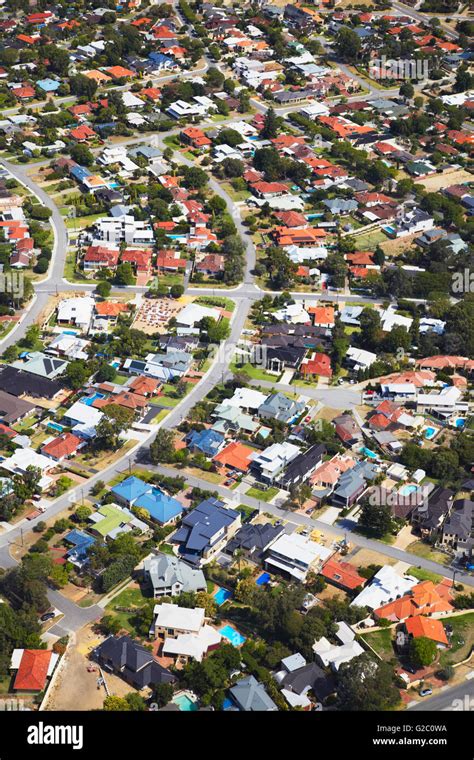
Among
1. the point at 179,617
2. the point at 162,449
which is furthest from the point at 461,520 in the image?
the point at 162,449

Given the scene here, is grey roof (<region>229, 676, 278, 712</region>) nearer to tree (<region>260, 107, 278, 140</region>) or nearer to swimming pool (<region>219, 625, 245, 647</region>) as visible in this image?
swimming pool (<region>219, 625, 245, 647</region>)

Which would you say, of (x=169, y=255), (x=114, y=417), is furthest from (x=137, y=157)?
(x=114, y=417)

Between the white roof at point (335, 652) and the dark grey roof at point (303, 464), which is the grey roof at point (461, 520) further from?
the white roof at point (335, 652)

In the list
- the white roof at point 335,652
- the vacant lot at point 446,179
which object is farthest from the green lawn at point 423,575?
the vacant lot at point 446,179

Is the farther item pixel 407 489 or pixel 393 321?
pixel 393 321

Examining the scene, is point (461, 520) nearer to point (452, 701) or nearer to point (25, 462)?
point (452, 701)

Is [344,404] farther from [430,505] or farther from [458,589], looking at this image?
[458,589]

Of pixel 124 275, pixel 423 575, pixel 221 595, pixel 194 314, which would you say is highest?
pixel 124 275
